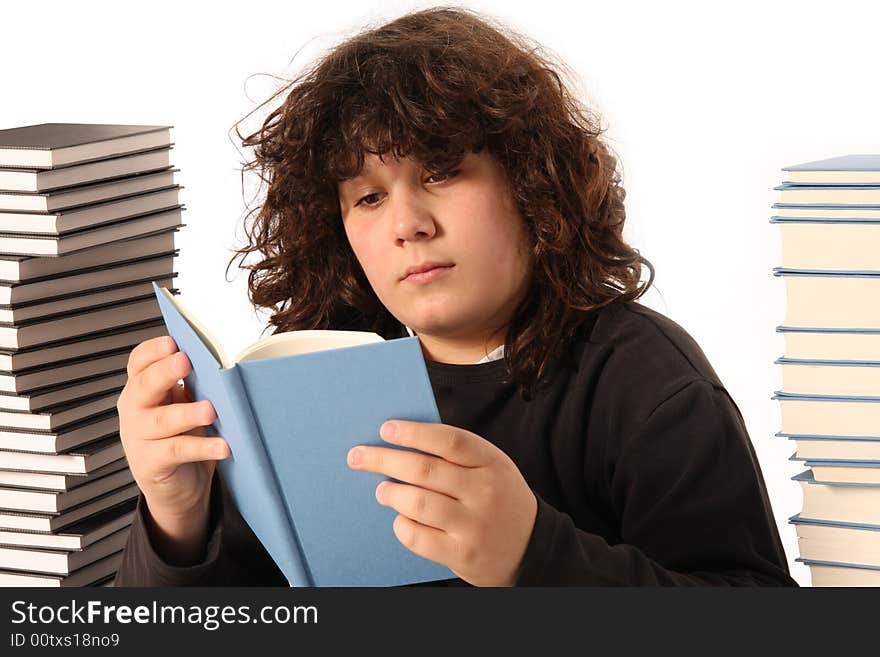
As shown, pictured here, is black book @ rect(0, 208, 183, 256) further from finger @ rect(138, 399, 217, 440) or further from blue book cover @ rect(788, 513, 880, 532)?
blue book cover @ rect(788, 513, 880, 532)

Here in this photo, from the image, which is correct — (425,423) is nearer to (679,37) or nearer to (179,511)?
(179,511)

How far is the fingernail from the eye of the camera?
1064mm

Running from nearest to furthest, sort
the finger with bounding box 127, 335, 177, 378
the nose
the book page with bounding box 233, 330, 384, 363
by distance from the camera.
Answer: the book page with bounding box 233, 330, 384, 363, the finger with bounding box 127, 335, 177, 378, the nose

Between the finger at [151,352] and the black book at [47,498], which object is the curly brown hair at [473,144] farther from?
the black book at [47,498]

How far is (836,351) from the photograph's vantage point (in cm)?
138

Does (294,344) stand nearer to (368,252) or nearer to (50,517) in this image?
(368,252)

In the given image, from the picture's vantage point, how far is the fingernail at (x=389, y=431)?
1.06 m

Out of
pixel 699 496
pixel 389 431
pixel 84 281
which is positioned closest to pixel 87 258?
pixel 84 281

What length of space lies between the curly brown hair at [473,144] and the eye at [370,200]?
35 mm

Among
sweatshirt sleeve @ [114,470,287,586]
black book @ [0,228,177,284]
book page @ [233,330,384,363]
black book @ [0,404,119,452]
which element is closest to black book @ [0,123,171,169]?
black book @ [0,228,177,284]

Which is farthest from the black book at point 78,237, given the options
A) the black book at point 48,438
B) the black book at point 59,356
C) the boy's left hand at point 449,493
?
the boy's left hand at point 449,493

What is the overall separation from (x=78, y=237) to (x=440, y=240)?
522 millimetres

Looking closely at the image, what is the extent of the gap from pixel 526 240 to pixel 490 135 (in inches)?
5.1

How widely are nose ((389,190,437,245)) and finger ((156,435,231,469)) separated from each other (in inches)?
12.5
